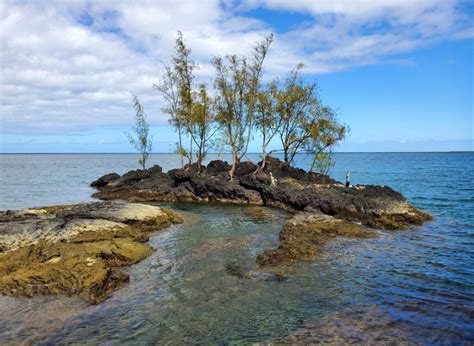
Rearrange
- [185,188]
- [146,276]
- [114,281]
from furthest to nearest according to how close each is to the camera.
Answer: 1. [185,188]
2. [146,276]
3. [114,281]

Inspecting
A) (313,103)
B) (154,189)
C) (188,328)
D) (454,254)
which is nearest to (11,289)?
(188,328)

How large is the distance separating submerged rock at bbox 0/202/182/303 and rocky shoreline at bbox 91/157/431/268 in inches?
247

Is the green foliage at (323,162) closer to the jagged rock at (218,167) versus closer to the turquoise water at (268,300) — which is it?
the jagged rock at (218,167)

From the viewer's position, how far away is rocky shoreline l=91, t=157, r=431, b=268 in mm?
20031

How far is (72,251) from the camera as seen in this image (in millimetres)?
15398

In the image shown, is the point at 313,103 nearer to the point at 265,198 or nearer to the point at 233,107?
the point at 233,107

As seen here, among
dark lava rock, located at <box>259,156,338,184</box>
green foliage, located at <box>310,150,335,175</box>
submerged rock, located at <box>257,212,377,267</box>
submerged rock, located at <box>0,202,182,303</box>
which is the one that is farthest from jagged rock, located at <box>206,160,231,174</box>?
submerged rock, located at <box>0,202,182,303</box>

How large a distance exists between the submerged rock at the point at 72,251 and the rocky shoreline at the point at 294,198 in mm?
6275

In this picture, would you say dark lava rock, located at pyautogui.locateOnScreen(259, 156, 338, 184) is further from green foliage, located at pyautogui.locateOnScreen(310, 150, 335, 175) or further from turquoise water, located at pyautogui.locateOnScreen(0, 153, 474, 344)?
turquoise water, located at pyautogui.locateOnScreen(0, 153, 474, 344)

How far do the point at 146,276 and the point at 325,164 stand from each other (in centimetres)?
3228

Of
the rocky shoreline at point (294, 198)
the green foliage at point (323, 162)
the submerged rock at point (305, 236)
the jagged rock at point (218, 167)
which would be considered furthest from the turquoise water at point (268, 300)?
the jagged rock at point (218, 167)

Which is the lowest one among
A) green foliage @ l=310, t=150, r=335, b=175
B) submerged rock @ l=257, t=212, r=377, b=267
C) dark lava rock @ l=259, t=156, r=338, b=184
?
submerged rock @ l=257, t=212, r=377, b=267

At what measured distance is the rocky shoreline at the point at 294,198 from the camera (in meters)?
20.0

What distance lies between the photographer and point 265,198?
3716cm
